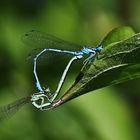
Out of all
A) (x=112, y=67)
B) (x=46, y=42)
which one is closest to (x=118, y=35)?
(x=112, y=67)

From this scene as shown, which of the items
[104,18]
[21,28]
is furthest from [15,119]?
[104,18]

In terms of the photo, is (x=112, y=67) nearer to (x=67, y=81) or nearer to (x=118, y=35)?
(x=118, y=35)

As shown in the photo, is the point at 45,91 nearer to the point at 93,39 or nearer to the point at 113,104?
the point at 113,104

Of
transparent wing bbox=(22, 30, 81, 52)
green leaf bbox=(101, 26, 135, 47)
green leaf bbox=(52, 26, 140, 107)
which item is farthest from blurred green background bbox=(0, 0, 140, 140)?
green leaf bbox=(52, 26, 140, 107)

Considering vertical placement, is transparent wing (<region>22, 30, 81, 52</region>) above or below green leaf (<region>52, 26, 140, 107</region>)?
above

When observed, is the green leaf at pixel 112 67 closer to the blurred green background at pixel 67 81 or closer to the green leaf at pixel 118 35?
the green leaf at pixel 118 35

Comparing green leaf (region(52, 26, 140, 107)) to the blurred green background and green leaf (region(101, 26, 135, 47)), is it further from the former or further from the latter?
the blurred green background
